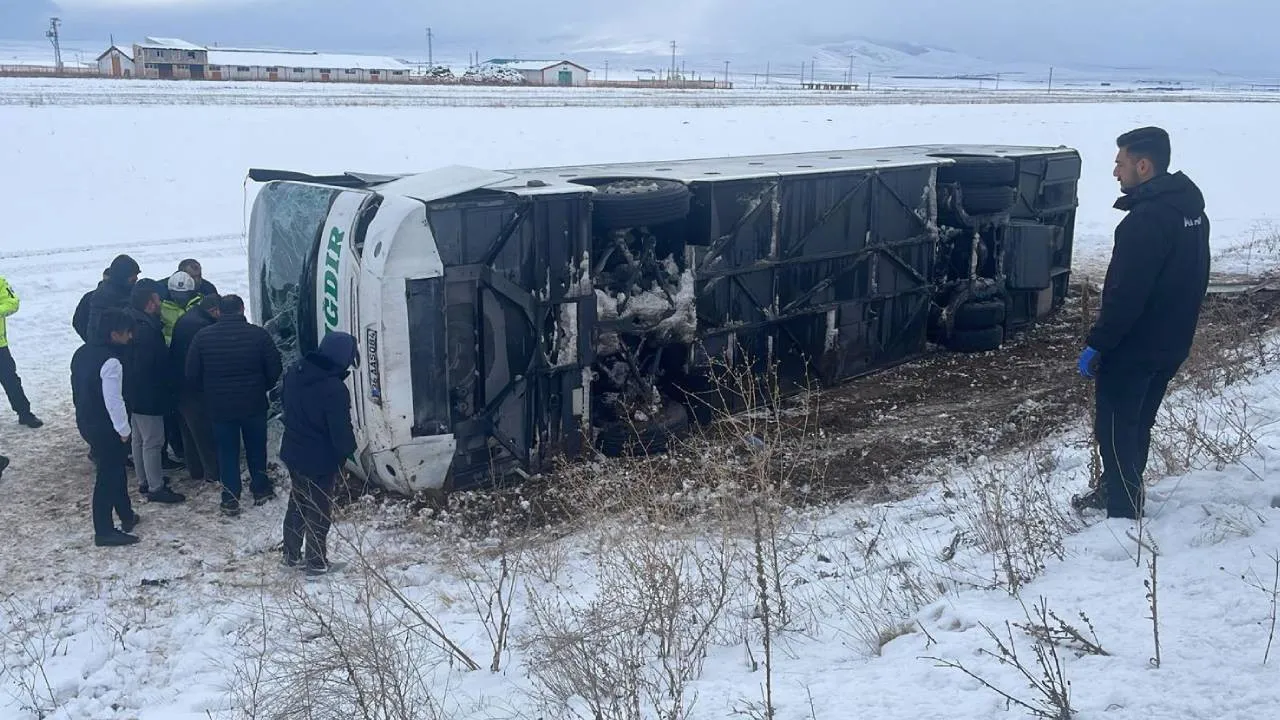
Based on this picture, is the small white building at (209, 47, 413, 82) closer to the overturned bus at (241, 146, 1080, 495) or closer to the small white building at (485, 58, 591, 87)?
the small white building at (485, 58, 591, 87)

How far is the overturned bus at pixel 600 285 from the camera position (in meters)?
6.89

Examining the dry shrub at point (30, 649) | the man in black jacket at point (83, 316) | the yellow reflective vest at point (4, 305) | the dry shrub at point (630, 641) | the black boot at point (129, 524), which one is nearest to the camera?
the dry shrub at point (630, 641)

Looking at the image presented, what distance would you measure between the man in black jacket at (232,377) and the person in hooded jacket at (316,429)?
1.00 m

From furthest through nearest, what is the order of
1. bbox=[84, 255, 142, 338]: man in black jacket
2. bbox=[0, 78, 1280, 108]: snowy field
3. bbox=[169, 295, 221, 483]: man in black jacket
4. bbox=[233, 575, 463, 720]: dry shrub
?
bbox=[0, 78, 1280, 108]: snowy field < bbox=[84, 255, 142, 338]: man in black jacket < bbox=[169, 295, 221, 483]: man in black jacket < bbox=[233, 575, 463, 720]: dry shrub

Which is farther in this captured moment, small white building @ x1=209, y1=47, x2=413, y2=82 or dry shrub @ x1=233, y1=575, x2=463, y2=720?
small white building @ x1=209, y1=47, x2=413, y2=82

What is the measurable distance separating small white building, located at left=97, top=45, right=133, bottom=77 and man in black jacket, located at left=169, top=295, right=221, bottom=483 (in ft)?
185

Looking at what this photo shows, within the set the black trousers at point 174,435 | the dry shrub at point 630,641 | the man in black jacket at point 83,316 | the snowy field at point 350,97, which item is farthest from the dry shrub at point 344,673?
the snowy field at point 350,97

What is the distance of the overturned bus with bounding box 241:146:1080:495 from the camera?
6.89 metres

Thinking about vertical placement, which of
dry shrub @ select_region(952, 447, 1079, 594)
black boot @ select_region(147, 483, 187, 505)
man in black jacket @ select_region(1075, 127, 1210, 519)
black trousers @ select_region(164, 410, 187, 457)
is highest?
man in black jacket @ select_region(1075, 127, 1210, 519)

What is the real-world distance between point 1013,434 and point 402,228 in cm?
512

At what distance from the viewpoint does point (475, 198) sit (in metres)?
6.96

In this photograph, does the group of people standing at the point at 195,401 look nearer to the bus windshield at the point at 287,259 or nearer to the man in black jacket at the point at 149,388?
the man in black jacket at the point at 149,388

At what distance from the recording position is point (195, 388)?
274 inches

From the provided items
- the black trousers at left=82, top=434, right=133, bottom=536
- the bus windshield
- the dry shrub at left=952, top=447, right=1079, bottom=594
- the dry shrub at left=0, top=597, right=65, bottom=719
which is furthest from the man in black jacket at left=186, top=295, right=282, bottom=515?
the dry shrub at left=952, top=447, right=1079, bottom=594
